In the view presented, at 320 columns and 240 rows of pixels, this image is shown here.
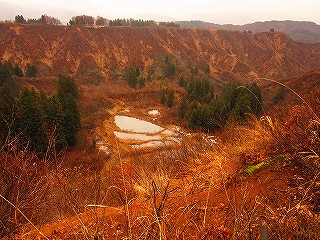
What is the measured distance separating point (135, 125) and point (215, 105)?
12999mm

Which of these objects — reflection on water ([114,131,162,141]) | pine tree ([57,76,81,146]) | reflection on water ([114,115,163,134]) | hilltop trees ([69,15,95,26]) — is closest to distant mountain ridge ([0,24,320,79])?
hilltop trees ([69,15,95,26])

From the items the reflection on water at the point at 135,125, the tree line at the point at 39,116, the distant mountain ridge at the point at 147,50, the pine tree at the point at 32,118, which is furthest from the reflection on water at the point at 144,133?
the distant mountain ridge at the point at 147,50

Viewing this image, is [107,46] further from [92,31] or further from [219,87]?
[219,87]

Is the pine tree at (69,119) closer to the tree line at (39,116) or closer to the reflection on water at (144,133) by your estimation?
the tree line at (39,116)

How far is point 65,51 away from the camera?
254 feet

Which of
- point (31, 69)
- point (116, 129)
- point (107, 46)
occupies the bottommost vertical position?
point (116, 129)

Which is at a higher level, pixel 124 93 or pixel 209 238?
pixel 209 238

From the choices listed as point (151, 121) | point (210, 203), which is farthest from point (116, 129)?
point (210, 203)

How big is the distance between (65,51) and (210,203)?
82.5m

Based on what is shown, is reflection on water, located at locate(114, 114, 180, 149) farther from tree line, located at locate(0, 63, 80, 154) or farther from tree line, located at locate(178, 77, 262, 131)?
tree line, located at locate(0, 63, 80, 154)

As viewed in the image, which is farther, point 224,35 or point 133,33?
point 224,35

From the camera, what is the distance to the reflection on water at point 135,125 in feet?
125

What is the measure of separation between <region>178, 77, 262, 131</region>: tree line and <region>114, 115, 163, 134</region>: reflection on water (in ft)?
19.1

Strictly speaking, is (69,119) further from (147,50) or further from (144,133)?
(147,50)
